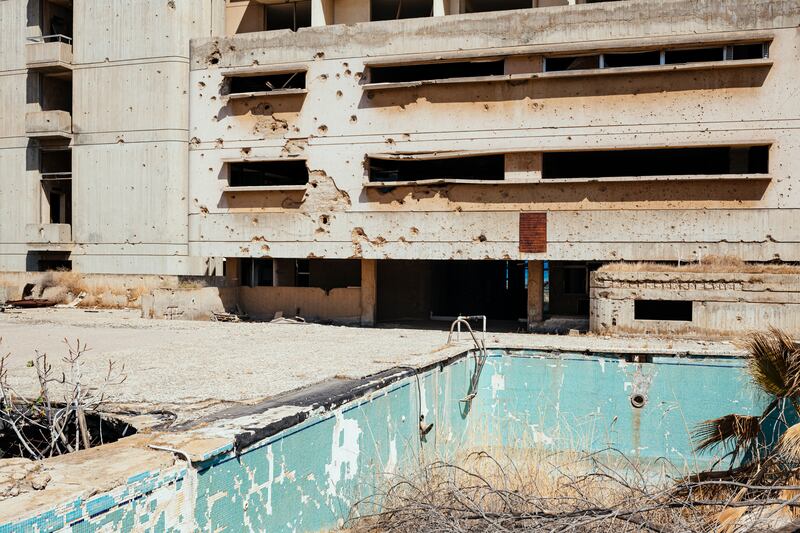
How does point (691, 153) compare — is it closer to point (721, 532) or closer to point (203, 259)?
point (203, 259)

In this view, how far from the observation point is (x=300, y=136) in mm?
20609

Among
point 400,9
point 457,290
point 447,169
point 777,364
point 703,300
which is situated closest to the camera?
point 777,364

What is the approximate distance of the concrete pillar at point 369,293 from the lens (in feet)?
68.8

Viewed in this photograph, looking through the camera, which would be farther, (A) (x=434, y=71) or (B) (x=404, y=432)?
(A) (x=434, y=71)

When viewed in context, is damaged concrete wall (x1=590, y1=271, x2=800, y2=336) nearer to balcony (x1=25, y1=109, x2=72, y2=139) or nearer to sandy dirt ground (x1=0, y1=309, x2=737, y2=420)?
sandy dirt ground (x1=0, y1=309, x2=737, y2=420)

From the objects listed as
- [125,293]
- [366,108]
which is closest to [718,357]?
[366,108]

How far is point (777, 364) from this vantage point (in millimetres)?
7359

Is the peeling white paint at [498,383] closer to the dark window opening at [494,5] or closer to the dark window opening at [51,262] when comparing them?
the dark window opening at [494,5]

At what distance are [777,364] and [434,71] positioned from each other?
16.4 meters

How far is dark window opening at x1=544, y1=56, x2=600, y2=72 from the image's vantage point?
1911 cm

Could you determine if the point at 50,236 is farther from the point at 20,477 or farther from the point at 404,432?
the point at 20,477

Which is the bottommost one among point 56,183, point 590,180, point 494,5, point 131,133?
point 590,180

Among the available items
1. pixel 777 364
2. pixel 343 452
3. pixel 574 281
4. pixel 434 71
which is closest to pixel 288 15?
pixel 434 71

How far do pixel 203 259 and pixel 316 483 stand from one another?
1796cm
